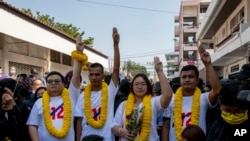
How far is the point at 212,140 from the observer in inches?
94.5

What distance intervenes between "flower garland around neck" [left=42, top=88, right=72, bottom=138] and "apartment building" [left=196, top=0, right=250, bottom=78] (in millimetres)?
7322

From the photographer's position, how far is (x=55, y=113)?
12.9ft

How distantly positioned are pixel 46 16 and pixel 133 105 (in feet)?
108

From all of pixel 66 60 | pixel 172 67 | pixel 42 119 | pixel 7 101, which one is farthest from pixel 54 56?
pixel 172 67

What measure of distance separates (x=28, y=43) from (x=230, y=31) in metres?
11.1

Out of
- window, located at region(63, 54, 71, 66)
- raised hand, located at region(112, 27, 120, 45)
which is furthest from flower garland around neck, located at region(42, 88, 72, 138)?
window, located at region(63, 54, 71, 66)

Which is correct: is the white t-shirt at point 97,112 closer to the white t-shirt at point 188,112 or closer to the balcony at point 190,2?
the white t-shirt at point 188,112

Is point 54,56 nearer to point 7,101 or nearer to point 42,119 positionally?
point 42,119

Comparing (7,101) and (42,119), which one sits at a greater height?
(7,101)

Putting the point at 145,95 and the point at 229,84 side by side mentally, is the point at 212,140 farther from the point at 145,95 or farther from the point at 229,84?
the point at 145,95

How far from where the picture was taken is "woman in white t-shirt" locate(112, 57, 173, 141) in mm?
3529

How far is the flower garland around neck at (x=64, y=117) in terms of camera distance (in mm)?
3773

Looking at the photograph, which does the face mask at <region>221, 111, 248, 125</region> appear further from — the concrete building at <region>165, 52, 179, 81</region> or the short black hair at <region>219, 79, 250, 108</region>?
the concrete building at <region>165, 52, 179, 81</region>

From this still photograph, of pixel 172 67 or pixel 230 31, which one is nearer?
pixel 230 31
